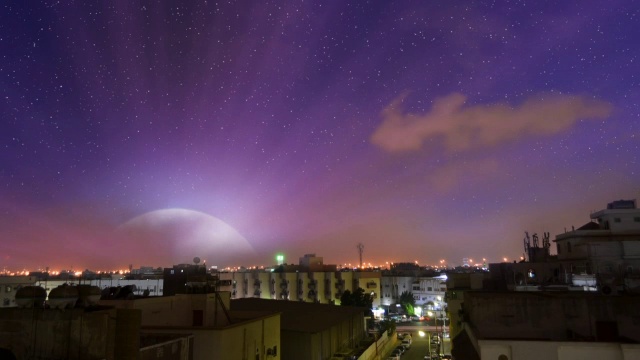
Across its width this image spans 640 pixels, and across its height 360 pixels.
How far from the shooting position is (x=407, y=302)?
308 feet

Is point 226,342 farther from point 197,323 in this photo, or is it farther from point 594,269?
point 594,269

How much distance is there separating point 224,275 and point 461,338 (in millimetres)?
84319

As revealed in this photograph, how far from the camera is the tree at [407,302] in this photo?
93625 millimetres

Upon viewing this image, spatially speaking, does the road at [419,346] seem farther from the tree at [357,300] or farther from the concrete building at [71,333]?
the concrete building at [71,333]

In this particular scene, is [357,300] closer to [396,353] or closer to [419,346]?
[419,346]

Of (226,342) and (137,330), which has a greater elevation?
(137,330)

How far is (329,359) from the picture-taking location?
41.7 meters

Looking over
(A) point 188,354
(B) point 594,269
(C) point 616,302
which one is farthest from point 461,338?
(B) point 594,269

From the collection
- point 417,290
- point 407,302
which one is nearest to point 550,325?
point 407,302

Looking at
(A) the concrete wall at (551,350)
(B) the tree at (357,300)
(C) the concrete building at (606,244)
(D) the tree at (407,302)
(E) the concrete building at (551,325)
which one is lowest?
(D) the tree at (407,302)

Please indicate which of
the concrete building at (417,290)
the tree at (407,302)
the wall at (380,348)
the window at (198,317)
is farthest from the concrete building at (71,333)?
the concrete building at (417,290)

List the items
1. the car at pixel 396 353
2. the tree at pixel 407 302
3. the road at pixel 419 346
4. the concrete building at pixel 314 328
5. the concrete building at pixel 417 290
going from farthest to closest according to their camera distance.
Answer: the concrete building at pixel 417 290 < the tree at pixel 407 302 < the car at pixel 396 353 < the road at pixel 419 346 < the concrete building at pixel 314 328

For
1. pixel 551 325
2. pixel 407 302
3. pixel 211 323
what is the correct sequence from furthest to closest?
pixel 407 302, pixel 211 323, pixel 551 325

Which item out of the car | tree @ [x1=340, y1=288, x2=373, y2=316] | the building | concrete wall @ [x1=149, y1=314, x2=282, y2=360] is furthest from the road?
the building
